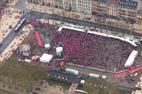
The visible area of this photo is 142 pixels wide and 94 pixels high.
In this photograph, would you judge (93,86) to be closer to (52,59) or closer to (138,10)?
(52,59)

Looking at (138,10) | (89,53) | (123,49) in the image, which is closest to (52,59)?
(89,53)

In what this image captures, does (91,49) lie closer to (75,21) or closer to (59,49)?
(59,49)

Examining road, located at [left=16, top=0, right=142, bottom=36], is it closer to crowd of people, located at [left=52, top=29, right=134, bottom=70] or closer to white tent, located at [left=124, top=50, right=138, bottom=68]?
crowd of people, located at [left=52, top=29, right=134, bottom=70]

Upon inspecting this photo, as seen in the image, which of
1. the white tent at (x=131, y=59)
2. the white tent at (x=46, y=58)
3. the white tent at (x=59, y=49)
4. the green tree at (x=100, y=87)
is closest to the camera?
the green tree at (x=100, y=87)

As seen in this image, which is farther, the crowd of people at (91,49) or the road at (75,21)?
the road at (75,21)

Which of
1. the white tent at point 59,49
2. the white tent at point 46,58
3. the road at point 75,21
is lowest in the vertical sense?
the white tent at point 46,58

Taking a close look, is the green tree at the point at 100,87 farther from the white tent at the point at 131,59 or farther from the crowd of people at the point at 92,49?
the white tent at the point at 131,59

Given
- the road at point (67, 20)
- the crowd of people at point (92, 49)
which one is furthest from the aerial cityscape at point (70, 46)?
the road at point (67, 20)

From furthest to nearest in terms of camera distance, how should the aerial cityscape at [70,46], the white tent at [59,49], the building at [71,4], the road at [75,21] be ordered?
the building at [71,4] → the road at [75,21] → the white tent at [59,49] → the aerial cityscape at [70,46]

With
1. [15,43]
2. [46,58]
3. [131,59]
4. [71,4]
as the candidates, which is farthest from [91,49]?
[15,43]
